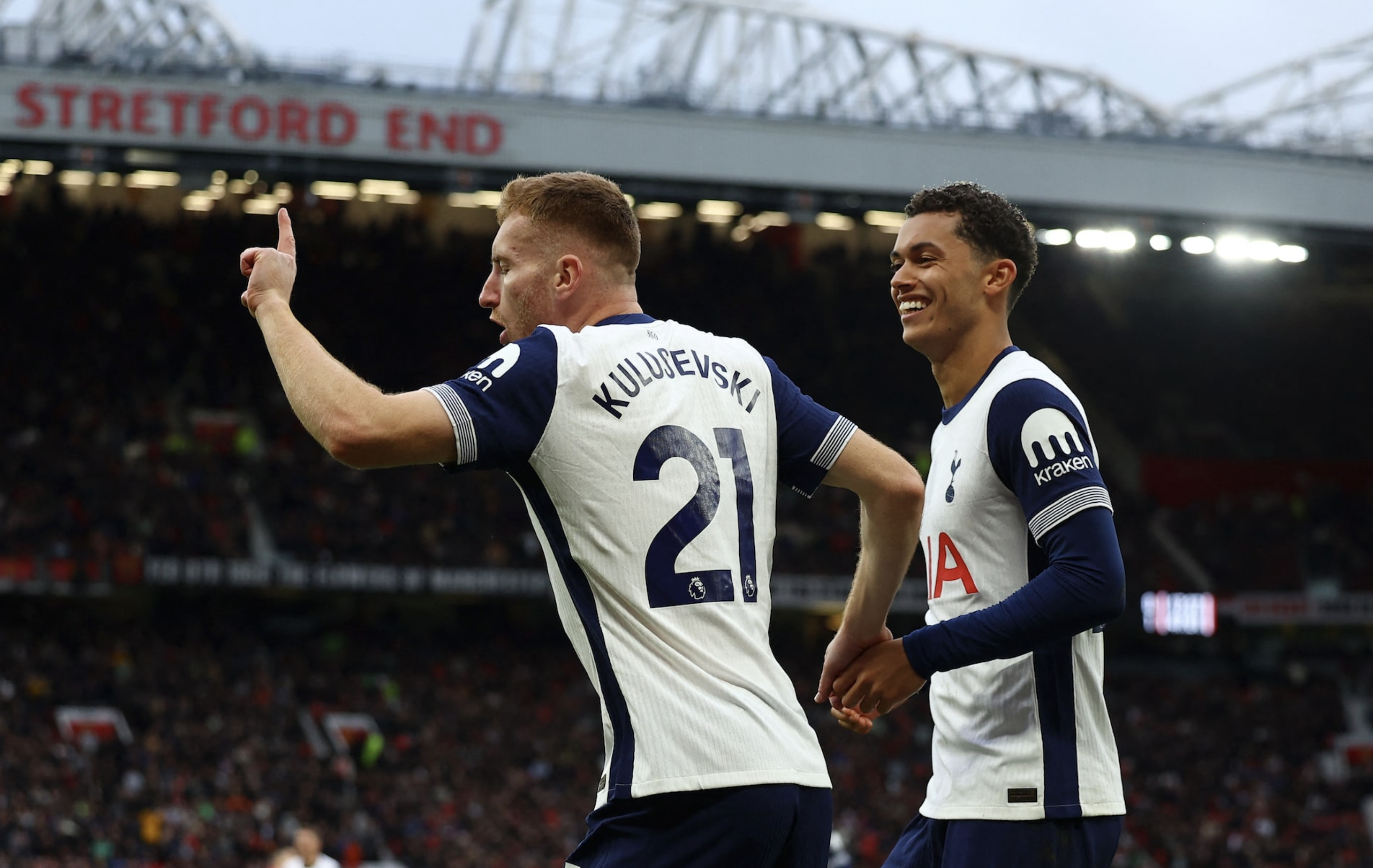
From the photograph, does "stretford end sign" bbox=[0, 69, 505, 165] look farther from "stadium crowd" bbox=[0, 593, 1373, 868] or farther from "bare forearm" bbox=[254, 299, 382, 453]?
"bare forearm" bbox=[254, 299, 382, 453]

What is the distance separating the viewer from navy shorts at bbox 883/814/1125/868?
3469 millimetres

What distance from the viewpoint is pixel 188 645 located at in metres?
25.7

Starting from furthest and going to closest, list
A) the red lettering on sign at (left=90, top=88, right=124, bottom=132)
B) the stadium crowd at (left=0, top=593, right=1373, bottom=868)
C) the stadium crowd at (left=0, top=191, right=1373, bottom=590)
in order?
the stadium crowd at (left=0, top=191, right=1373, bottom=590), the red lettering on sign at (left=90, top=88, right=124, bottom=132), the stadium crowd at (left=0, top=593, right=1373, bottom=868)

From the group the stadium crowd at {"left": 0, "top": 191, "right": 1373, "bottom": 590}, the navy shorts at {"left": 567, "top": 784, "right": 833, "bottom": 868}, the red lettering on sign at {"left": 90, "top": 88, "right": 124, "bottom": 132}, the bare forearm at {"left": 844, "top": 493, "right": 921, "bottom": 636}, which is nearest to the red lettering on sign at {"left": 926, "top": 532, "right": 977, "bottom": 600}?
the bare forearm at {"left": 844, "top": 493, "right": 921, "bottom": 636}

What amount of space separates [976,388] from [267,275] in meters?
1.75

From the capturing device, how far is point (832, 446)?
3.31 meters

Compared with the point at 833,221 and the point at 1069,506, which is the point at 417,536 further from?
the point at 1069,506

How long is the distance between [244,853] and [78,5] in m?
17.4

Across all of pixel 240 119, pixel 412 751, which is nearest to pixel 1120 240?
pixel 412 751

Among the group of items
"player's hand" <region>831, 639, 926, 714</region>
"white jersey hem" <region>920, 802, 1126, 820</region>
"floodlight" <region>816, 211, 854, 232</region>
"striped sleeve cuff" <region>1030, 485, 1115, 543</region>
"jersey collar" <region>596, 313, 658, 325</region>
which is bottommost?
"white jersey hem" <region>920, 802, 1126, 820</region>

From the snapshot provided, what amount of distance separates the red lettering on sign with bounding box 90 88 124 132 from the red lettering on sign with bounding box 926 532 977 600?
22818 mm

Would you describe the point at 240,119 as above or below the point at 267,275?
above

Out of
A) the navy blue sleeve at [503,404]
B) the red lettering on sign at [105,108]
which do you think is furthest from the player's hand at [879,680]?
the red lettering on sign at [105,108]

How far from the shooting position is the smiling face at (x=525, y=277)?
325cm
